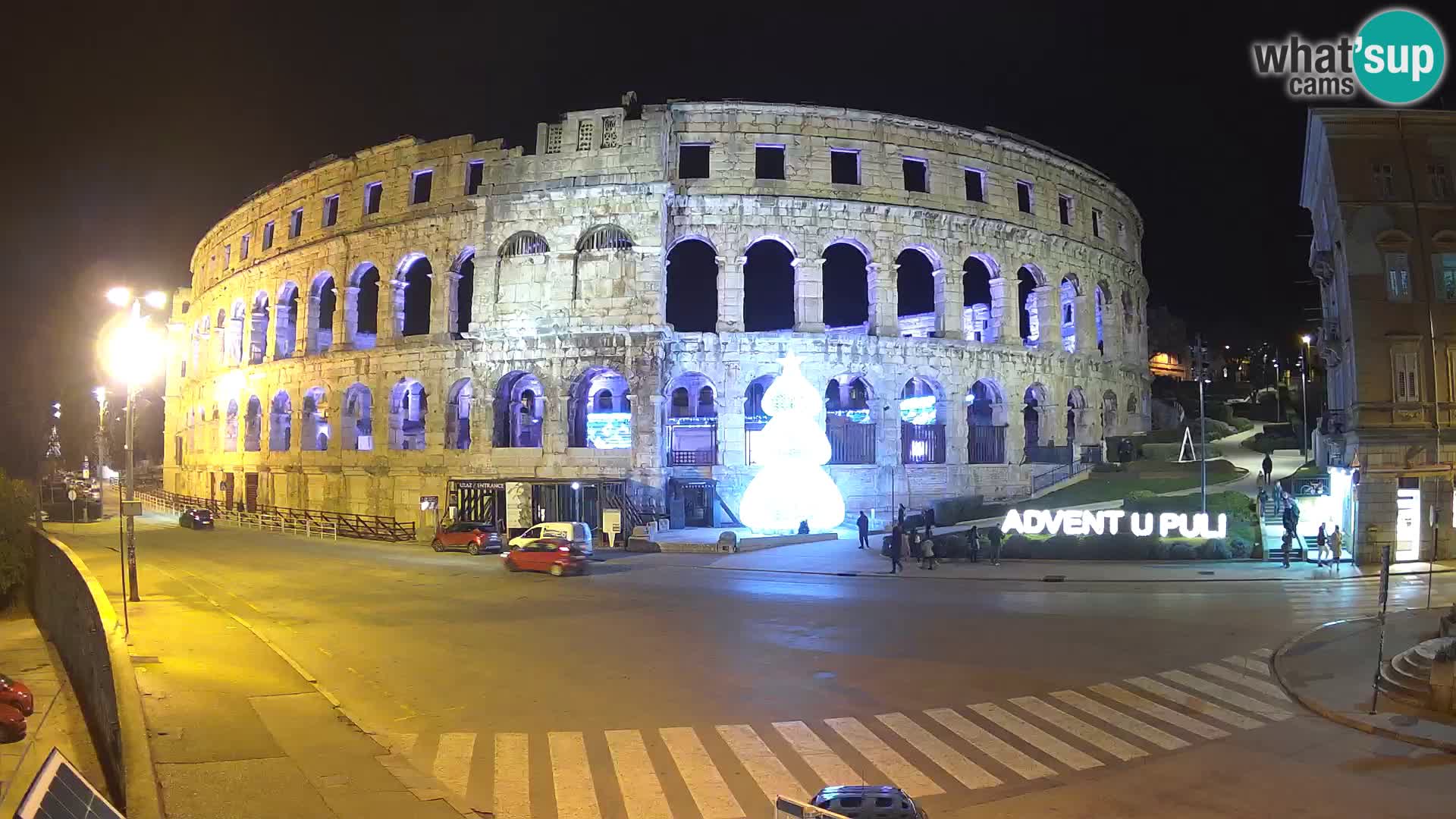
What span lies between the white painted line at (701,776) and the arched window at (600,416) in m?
26.7

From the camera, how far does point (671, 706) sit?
11719 mm

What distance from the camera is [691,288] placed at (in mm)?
59312

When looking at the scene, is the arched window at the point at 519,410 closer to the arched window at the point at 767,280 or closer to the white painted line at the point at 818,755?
the arched window at the point at 767,280

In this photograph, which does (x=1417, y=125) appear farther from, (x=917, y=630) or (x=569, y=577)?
(x=569, y=577)

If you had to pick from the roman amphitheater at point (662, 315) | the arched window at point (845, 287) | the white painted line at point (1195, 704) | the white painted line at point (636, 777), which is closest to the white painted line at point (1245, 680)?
the white painted line at point (1195, 704)

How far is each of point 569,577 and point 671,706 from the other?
1384 cm

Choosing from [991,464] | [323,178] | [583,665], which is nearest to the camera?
[583,665]

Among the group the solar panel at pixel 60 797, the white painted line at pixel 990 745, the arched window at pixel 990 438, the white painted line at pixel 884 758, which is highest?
the arched window at pixel 990 438

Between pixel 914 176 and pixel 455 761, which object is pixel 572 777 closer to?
pixel 455 761

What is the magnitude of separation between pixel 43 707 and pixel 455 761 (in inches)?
439

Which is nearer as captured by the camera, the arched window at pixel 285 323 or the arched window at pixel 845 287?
the arched window at pixel 285 323

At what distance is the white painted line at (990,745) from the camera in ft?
31.0

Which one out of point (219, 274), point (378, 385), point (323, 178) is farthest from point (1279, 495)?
point (219, 274)

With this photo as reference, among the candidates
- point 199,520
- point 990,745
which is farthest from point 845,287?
point 990,745
